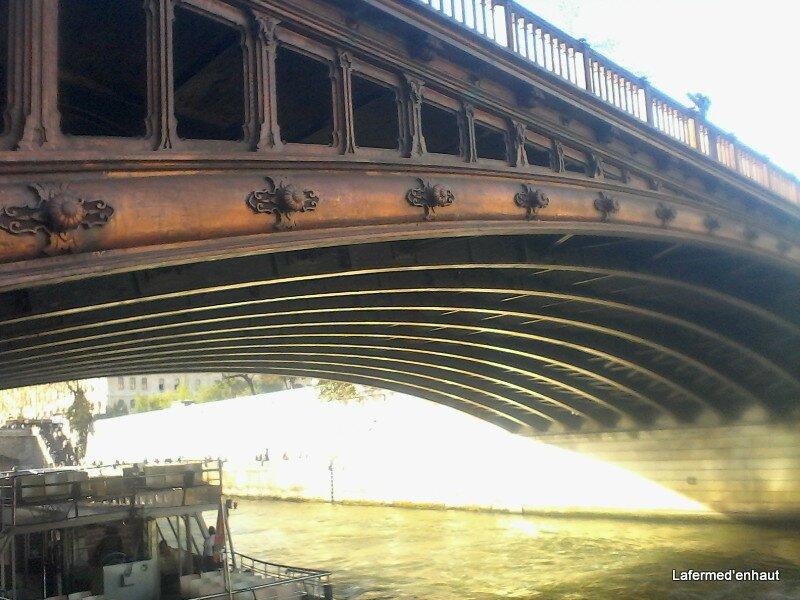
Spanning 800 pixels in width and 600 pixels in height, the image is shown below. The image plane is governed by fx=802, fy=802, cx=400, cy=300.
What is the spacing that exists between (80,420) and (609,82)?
2517 inches

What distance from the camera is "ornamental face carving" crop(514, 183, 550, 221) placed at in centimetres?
1011

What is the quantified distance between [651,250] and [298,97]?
9.55 metres

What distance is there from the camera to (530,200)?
10219mm

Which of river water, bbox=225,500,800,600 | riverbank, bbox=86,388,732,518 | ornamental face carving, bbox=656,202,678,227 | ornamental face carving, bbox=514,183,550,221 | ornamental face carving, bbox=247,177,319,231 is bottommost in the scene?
river water, bbox=225,500,800,600

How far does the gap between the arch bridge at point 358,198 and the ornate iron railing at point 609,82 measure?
0.17 feet

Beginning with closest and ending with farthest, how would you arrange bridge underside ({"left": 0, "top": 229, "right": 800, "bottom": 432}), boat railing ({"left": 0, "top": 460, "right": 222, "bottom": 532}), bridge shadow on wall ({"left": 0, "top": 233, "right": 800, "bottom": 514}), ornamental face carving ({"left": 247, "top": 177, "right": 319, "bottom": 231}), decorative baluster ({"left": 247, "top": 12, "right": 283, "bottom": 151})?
ornamental face carving ({"left": 247, "top": 177, "right": 319, "bottom": 231}) < decorative baluster ({"left": 247, "top": 12, "right": 283, "bottom": 151}) < bridge underside ({"left": 0, "top": 229, "right": 800, "bottom": 432}) < bridge shadow on wall ({"left": 0, "top": 233, "right": 800, "bottom": 514}) < boat railing ({"left": 0, "top": 460, "right": 222, "bottom": 532})

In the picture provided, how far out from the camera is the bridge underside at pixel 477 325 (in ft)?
37.8

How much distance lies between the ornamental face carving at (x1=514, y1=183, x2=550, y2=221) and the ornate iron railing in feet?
5.80

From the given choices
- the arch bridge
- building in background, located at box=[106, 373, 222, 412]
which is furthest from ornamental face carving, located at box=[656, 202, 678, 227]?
building in background, located at box=[106, 373, 222, 412]

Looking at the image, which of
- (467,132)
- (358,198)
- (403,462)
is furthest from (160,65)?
(403,462)

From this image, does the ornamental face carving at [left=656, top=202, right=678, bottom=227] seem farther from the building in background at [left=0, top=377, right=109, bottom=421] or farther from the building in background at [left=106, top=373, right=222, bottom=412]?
the building in background at [left=106, top=373, right=222, bottom=412]

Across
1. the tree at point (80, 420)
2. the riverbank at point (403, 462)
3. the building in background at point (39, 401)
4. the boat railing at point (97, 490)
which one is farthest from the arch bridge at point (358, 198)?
the building in background at point (39, 401)

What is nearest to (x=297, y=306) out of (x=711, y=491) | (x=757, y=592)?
(x=757, y=592)

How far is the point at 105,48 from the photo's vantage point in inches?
286
